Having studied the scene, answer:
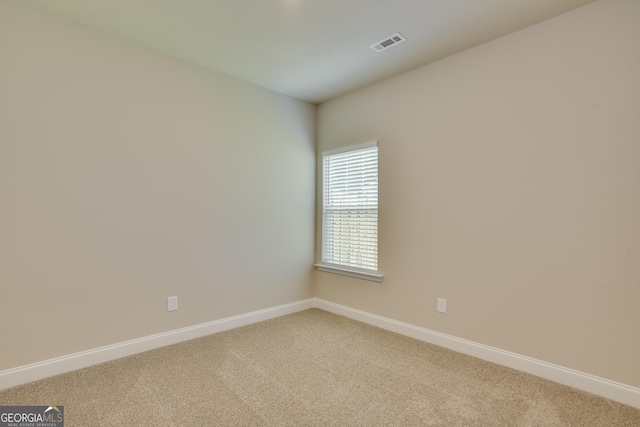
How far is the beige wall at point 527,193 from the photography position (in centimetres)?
199

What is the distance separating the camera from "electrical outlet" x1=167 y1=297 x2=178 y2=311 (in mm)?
2810

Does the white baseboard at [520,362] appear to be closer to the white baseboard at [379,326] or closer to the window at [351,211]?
the white baseboard at [379,326]

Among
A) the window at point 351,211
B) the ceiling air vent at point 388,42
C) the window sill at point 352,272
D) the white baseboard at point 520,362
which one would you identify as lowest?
the white baseboard at point 520,362

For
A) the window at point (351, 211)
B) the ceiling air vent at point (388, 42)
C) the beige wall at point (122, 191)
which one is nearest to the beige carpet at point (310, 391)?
the beige wall at point (122, 191)

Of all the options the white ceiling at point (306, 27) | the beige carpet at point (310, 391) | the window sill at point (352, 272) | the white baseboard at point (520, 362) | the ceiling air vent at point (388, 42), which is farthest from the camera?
the window sill at point (352, 272)

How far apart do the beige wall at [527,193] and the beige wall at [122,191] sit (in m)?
1.40

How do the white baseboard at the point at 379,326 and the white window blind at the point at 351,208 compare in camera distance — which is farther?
the white window blind at the point at 351,208

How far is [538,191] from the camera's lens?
229 cm

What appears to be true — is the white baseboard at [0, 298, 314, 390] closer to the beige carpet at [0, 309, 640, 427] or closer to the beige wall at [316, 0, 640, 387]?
the beige carpet at [0, 309, 640, 427]

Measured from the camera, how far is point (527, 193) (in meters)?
2.34

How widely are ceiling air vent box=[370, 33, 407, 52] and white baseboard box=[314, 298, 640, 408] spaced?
248 centimetres

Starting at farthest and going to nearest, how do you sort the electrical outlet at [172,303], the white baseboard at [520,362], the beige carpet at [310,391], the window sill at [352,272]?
the window sill at [352,272], the electrical outlet at [172,303], the white baseboard at [520,362], the beige carpet at [310,391]

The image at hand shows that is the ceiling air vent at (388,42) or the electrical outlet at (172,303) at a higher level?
the ceiling air vent at (388,42)

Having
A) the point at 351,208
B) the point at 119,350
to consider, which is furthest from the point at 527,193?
the point at 119,350
